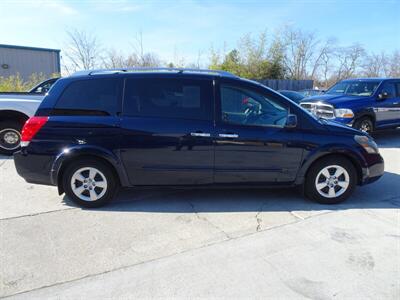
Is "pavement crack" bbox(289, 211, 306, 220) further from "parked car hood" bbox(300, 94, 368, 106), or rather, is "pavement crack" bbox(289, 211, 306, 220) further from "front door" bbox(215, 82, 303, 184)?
"parked car hood" bbox(300, 94, 368, 106)

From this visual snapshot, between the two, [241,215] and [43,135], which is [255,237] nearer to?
[241,215]

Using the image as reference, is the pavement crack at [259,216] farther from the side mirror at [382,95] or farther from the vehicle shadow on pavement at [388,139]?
the side mirror at [382,95]

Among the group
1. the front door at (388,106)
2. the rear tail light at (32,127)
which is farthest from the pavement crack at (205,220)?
the front door at (388,106)

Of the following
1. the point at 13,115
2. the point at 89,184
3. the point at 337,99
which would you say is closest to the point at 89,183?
the point at 89,184

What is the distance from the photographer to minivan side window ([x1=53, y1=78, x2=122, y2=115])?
395 centimetres

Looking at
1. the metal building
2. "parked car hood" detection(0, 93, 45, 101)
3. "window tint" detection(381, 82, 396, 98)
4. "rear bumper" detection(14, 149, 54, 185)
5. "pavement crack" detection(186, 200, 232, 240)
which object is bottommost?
"pavement crack" detection(186, 200, 232, 240)

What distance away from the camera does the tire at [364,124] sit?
8703mm

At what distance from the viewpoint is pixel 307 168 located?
4.23 meters

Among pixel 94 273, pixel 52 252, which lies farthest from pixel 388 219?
pixel 52 252

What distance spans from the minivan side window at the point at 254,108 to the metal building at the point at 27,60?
91.6 feet

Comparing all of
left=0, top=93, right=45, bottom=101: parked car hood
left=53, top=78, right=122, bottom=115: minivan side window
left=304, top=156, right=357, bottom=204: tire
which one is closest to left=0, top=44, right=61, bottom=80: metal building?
left=0, top=93, right=45, bottom=101: parked car hood

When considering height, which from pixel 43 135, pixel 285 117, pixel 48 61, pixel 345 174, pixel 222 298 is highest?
pixel 48 61

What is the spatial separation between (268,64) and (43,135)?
27862 millimetres

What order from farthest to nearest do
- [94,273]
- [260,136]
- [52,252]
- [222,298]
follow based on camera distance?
1. [260,136]
2. [52,252]
3. [94,273]
4. [222,298]
